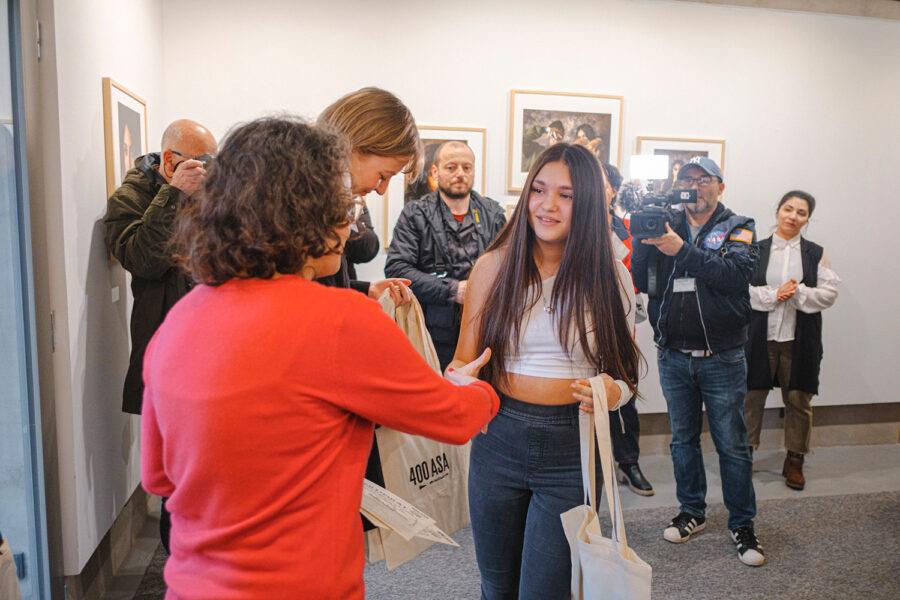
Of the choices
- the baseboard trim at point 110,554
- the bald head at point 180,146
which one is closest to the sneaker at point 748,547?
the baseboard trim at point 110,554

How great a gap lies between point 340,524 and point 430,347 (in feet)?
3.20

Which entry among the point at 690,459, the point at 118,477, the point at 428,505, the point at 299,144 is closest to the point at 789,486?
the point at 690,459

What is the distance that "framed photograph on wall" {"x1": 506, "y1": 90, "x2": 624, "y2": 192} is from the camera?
4.40 m

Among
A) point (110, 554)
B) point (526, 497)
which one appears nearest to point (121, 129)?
point (110, 554)

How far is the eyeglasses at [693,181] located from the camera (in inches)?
121

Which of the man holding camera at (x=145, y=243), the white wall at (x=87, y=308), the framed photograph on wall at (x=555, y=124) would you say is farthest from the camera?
the framed photograph on wall at (x=555, y=124)

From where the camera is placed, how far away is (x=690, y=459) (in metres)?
3.31

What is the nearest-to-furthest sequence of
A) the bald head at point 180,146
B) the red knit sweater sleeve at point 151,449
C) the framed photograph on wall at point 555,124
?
1. the red knit sweater sleeve at point 151,449
2. the bald head at point 180,146
3. the framed photograph on wall at point 555,124

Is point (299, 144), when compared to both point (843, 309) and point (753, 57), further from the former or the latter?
point (843, 309)

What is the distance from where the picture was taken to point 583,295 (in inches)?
69.5

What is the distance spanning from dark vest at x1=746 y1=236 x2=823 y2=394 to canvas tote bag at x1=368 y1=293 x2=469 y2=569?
2.86 m

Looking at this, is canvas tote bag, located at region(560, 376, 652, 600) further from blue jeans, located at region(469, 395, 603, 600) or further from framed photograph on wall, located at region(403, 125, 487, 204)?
framed photograph on wall, located at region(403, 125, 487, 204)

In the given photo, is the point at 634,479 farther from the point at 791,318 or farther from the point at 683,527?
the point at 791,318

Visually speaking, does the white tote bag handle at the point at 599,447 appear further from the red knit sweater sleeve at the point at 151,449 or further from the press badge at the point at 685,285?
the press badge at the point at 685,285
